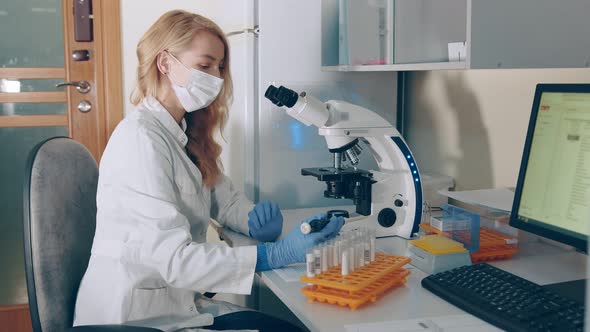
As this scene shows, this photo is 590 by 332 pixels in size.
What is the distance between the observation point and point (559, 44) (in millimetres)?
1284

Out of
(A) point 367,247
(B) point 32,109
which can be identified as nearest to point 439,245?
(A) point 367,247

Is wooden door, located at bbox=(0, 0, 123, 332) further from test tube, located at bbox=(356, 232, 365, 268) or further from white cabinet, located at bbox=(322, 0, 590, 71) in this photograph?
test tube, located at bbox=(356, 232, 365, 268)

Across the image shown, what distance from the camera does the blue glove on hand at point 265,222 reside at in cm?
172

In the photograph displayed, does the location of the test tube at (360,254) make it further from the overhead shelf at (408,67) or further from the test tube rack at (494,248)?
the overhead shelf at (408,67)

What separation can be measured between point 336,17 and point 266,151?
1.65 feet

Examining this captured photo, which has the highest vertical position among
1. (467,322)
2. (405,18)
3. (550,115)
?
(405,18)

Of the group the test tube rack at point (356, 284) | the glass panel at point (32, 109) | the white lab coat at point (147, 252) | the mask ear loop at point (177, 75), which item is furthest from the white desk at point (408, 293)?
the glass panel at point (32, 109)

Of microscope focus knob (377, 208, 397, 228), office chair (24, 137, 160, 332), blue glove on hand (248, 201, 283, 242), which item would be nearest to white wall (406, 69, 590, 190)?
microscope focus knob (377, 208, 397, 228)

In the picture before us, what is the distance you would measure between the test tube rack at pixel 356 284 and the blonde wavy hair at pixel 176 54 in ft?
1.89

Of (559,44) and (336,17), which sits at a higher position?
(336,17)

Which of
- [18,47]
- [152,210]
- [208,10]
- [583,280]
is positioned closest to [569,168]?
[583,280]

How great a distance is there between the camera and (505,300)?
1.13m

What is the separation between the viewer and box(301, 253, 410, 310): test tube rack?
118cm

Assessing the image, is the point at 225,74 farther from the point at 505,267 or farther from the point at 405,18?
the point at 505,267
